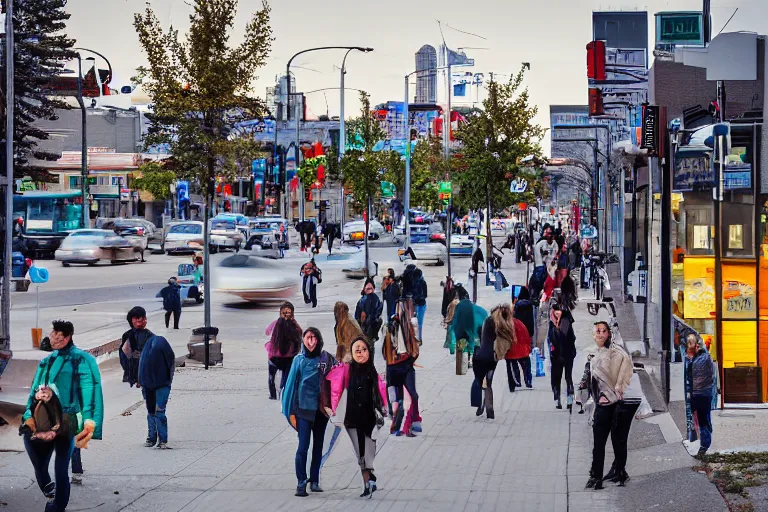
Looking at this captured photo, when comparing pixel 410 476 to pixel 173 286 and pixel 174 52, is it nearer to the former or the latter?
pixel 174 52

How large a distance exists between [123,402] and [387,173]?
7552cm

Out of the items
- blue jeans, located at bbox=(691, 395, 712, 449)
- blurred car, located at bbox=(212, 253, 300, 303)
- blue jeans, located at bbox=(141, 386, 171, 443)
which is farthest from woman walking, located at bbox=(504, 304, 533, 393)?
blurred car, located at bbox=(212, 253, 300, 303)

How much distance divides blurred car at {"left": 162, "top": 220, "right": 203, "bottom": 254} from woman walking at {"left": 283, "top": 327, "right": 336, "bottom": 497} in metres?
46.0

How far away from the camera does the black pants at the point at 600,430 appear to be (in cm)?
1136

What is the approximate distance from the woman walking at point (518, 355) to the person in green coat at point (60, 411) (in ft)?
23.8

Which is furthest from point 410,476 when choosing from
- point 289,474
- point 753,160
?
point 753,160

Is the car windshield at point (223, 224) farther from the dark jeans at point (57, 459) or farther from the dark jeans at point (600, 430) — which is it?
the dark jeans at point (57, 459)

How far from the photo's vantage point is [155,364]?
13.3m

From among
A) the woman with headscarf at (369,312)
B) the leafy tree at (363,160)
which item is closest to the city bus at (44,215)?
the leafy tree at (363,160)

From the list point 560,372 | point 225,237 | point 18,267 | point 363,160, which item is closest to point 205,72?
point 560,372

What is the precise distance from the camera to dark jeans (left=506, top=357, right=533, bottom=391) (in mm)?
18312

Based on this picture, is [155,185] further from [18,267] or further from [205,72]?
[205,72]

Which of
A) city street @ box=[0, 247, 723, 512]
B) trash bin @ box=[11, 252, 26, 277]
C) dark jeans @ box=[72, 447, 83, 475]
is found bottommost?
city street @ box=[0, 247, 723, 512]

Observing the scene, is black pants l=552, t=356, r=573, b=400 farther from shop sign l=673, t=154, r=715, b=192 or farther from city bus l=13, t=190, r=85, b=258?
city bus l=13, t=190, r=85, b=258
